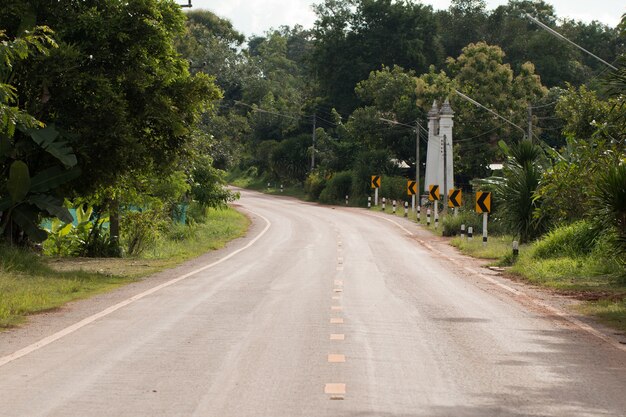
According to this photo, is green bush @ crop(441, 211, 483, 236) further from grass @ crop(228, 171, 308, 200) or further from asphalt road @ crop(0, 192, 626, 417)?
grass @ crop(228, 171, 308, 200)

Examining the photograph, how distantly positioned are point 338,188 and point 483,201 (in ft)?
134

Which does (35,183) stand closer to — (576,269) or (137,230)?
(137,230)

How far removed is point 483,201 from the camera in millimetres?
32312

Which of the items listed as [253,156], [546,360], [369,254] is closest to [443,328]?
[546,360]

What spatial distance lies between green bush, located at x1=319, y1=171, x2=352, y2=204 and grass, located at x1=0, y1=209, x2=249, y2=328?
41.7 metres

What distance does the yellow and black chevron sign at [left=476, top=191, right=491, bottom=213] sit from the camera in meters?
32.2

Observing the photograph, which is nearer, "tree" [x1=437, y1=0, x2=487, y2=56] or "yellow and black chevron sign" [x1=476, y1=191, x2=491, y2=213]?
"yellow and black chevron sign" [x1=476, y1=191, x2=491, y2=213]

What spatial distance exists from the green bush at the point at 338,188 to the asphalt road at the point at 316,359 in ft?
178

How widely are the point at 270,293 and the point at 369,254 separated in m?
12.5

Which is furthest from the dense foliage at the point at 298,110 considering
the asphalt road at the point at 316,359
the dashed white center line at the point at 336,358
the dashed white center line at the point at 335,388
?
the dashed white center line at the point at 335,388

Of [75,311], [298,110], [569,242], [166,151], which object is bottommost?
[75,311]

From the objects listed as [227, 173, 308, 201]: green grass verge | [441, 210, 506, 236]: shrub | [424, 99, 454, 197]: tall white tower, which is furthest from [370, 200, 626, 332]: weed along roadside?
[227, 173, 308, 201]: green grass verge

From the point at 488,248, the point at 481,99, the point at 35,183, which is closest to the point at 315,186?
the point at 481,99

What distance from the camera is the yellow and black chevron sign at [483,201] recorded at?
3222cm
